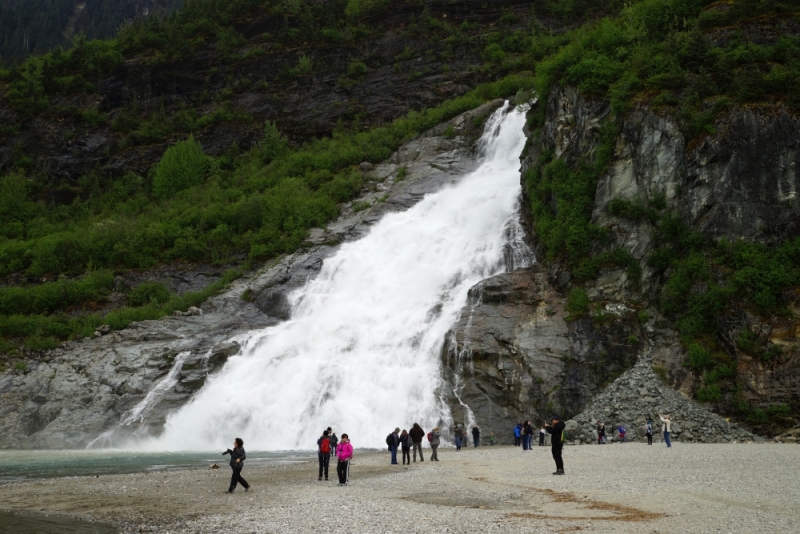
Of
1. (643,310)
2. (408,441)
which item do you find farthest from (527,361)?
(408,441)

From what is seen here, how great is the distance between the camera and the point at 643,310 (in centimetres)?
3238

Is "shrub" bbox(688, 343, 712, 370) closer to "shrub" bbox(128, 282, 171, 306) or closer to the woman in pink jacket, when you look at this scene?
the woman in pink jacket

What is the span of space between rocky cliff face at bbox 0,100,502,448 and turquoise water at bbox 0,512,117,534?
20.6 m

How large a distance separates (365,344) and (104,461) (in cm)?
1430

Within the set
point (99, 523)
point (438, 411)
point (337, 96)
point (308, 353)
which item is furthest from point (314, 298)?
point (337, 96)

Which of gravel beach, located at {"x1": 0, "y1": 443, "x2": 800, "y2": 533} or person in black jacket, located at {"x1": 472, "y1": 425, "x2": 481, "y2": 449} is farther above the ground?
person in black jacket, located at {"x1": 472, "y1": 425, "x2": 481, "y2": 449}

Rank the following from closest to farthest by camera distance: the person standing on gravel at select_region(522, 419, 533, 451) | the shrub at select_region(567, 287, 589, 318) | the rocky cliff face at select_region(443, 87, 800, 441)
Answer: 1. the person standing on gravel at select_region(522, 419, 533, 451)
2. the rocky cliff face at select_region(443, 87, 800, 441)
3. the shrub at select_region(567, 287, 589, 318)

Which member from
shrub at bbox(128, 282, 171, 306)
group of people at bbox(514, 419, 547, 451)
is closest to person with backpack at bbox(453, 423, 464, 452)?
group of people at bbox(514, 419, 547, 451)

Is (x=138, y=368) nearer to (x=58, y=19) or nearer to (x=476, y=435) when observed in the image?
(x=476, y=435)

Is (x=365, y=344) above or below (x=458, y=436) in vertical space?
above

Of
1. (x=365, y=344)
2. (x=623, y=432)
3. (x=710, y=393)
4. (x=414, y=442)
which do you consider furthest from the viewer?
(x=365, y=344)

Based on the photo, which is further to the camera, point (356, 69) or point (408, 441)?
point (356, 69)

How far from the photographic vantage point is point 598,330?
1266 inches

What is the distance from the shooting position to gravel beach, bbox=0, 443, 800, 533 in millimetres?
11281
